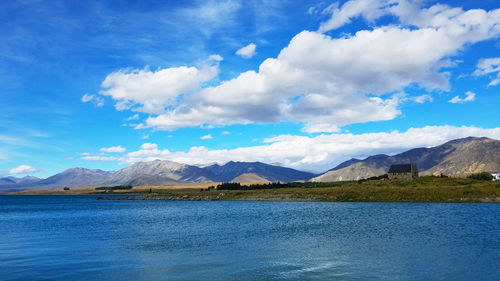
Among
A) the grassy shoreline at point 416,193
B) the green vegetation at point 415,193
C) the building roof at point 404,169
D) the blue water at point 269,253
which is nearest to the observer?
the blue water at point 269,253

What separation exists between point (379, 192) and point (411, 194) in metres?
11.6

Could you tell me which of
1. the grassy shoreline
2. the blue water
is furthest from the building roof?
the blue water

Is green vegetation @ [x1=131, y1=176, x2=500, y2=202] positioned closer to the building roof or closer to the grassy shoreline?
the grassy shoreline

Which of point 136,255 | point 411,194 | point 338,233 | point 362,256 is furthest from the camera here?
point 411,194

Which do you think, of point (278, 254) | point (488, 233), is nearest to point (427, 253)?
point (278, 254)

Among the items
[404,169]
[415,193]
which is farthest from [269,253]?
[404,169]

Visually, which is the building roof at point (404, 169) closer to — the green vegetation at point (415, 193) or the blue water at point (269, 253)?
the green vegetation at point (415, 193)

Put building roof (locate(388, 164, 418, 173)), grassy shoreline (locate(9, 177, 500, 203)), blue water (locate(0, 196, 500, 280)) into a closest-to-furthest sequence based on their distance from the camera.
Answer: blue water (locate(0, 196, 500, 280))
grassy shoreline (locate(9, 177, 500, 203))
building roof (locate(388, 164, 418, 173))

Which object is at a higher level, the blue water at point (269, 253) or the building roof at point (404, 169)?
the building roof at point (404, 169)

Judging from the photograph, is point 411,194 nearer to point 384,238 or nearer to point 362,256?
point 384,238

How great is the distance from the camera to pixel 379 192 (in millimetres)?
127938

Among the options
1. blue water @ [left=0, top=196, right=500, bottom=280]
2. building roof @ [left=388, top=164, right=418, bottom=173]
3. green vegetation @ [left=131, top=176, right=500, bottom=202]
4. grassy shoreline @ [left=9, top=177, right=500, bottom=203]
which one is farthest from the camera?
building roof @ [left=388, top=164, right=418, bottom=173]

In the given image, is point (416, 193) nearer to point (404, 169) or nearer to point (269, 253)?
point (404, 169)

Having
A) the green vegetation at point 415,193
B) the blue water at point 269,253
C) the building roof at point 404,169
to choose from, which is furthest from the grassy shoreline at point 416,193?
the blue water at point 269,253
